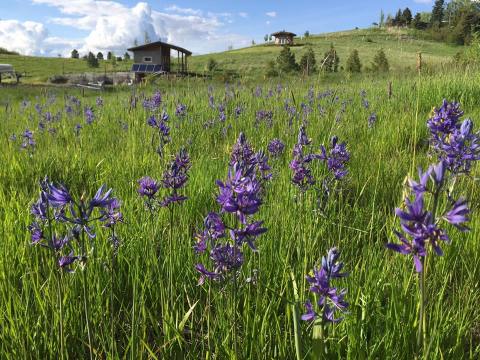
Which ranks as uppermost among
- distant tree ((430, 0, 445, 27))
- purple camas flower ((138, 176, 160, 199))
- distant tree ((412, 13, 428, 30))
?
distant tree ((430, 0, 445, 27))

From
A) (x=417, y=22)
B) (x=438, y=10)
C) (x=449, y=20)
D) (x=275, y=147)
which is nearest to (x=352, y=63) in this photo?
(x=275, y=147)

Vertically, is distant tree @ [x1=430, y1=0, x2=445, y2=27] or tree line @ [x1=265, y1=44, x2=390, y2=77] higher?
distant tree @ [x1=430, y1=0, x2=445, y2=27]

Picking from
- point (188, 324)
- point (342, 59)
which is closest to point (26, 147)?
point (188, 324)

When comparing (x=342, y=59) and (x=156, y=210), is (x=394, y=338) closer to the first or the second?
(x=156, y=210)

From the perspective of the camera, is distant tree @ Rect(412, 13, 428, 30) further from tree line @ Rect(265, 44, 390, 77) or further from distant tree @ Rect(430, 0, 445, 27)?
distant tree @ Rect(430, 0, 445, 27)

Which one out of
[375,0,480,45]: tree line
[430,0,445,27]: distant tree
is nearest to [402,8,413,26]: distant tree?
[375,0,480,45]: tree line

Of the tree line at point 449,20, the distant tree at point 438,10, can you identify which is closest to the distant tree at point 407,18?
the tree line at point 449,20

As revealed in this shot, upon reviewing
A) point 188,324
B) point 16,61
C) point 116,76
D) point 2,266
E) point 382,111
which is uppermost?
point 16,61

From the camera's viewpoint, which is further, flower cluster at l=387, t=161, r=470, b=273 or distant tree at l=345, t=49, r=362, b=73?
distant tree at l=345, t=49, r=362, b=73

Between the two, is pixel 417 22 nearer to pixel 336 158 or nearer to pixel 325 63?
pixel 325 63

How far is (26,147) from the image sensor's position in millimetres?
4316

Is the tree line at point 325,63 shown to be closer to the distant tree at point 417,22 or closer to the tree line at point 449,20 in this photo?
the distant tree at point 417,22

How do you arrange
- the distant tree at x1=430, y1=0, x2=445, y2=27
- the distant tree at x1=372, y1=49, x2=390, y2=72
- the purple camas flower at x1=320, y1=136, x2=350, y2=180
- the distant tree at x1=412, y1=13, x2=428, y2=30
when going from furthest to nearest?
the distant tree at x1=430, y1=0, x2=445, y2=27 → the distant tree at x1=372, y1=49, x2=390, y2=72 → the distant tree at x1=412, y1=13, x2=428, y2=30 → the purple camas flower at x1=320, y1=136, x2=350, y2=180

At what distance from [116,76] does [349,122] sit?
39.3 metres
